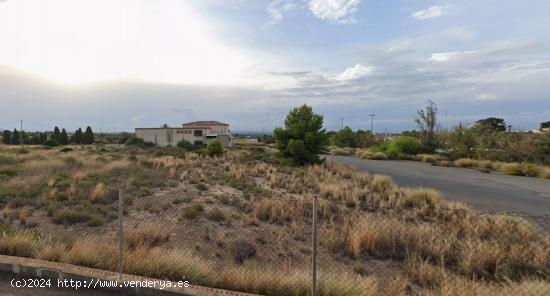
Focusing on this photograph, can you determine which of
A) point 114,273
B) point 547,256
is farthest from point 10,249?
point 547,256

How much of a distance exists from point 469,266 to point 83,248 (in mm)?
7413

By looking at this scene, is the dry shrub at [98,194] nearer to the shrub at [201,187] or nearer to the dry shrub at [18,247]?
the shrub at [201,187]

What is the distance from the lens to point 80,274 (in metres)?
4.01

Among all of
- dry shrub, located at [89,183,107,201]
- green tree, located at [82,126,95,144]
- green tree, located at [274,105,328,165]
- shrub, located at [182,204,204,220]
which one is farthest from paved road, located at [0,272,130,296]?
green tree, located at [82,126,95,144]

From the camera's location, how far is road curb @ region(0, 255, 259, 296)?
3.70 meters

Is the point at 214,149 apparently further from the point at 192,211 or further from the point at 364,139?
the point at 364,139

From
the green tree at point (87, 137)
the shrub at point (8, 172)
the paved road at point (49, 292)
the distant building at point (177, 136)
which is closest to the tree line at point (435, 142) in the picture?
the shrub at point (8, 172)

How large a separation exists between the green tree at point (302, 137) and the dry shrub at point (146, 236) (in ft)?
63.7

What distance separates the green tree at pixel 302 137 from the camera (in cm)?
2692

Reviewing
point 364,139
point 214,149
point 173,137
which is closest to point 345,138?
point 364,139

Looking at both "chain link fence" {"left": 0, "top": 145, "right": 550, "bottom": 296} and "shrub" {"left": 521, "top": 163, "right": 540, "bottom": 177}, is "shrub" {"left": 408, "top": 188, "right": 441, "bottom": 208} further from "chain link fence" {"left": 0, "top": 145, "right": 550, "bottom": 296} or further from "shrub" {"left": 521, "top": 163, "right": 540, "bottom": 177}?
"shrub" {"left": 521, "top": 163, "right": 540, "bottom": 177}

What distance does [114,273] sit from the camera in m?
4.11

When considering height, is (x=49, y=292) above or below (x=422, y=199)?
above

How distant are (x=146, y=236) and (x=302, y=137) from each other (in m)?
21.3
